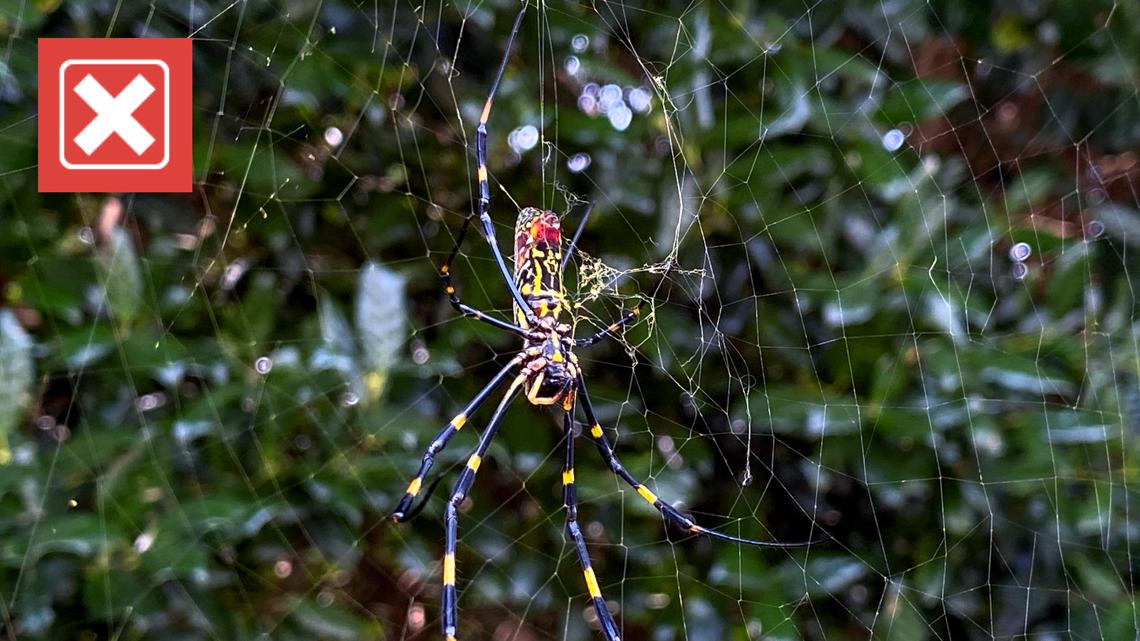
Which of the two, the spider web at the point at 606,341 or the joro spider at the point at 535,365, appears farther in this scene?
the spider web at the point at 606,341

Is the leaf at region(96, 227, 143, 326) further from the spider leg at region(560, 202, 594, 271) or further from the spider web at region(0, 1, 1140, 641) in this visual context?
the spider leg at region(560, 202, 594, 271)

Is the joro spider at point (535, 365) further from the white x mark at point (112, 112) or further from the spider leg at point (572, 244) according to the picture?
the white x mark at point (112, 112)

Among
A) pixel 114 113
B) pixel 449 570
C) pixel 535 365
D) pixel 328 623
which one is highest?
pixel 114 113

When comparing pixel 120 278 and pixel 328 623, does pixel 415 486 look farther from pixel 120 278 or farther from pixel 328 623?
pixel 120 278

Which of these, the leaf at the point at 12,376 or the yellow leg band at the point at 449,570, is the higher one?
the leaf at the point at 12,376

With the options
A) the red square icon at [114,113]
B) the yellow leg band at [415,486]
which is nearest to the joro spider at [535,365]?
the yellow leg band at [415,486]

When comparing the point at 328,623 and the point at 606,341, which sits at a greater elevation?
the point at 606,341

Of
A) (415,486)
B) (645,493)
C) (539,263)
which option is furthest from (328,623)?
(539,263)

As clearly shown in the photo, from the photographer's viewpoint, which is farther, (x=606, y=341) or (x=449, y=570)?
(x=606, y=341)
